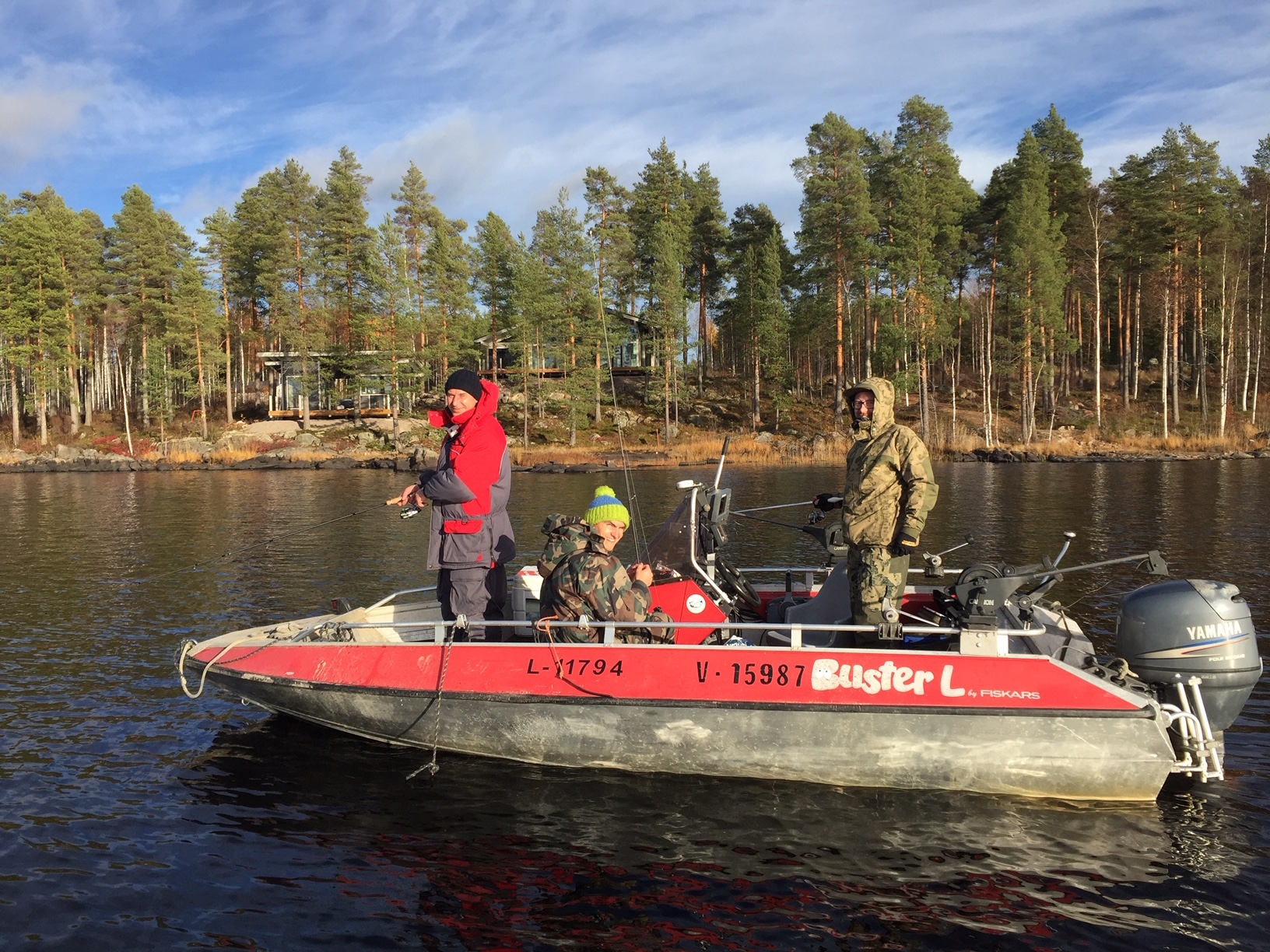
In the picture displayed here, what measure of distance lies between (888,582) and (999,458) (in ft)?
131

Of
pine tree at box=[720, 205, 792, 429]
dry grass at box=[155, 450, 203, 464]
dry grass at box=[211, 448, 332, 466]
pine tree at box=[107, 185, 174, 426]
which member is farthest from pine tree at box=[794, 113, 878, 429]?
pine tree at box=[107, 185, 174, 426]

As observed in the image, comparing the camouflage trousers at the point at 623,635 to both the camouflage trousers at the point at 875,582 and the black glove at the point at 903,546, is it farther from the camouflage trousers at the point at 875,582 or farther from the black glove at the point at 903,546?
the black glove at the point at 903,546

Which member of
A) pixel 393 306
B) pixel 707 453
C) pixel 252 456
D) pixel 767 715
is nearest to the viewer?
pixel 767 715

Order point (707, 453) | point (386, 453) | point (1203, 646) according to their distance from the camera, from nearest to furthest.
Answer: point (1203, 646), point (707, 453), point (386, 453)

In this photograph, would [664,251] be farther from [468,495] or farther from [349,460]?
[468,495]

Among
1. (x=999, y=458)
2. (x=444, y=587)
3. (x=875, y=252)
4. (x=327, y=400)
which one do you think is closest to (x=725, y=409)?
(x=875, y=252)

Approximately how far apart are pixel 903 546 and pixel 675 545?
6.52ft

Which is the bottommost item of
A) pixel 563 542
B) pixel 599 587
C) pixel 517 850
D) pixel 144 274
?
pixel 517 850

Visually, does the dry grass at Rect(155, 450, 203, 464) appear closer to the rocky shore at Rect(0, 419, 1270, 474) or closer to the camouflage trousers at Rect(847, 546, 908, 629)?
the rocky shore at Rect(0, 419, 1270, 474)

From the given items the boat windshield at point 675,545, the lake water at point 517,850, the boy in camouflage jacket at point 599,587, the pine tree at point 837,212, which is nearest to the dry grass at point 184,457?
the pine tree at point 837,212

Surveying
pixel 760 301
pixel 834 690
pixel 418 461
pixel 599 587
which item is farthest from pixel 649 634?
pixel 760 301

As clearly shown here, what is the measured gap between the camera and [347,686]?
23.9 feet

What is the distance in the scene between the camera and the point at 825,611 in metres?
7.68

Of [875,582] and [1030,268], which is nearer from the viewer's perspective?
[875,582]
